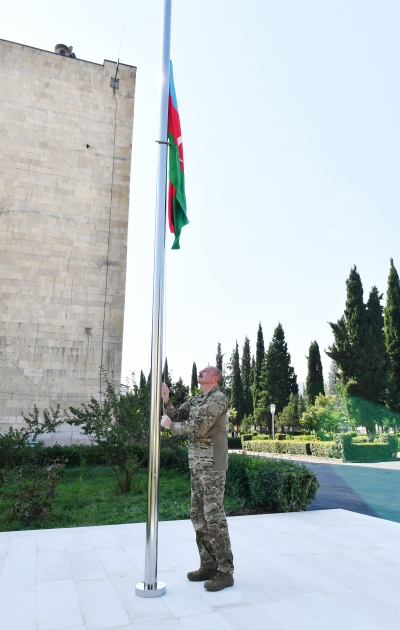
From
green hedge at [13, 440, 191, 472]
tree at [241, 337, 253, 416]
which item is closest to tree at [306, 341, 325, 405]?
tree at [241, 337, 253, 416]

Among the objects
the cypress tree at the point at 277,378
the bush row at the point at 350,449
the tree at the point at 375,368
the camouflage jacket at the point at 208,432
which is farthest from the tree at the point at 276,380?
the camouflage jacket at the point at 208,432

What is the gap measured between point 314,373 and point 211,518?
123 ft

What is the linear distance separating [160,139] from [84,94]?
14192 millimetres

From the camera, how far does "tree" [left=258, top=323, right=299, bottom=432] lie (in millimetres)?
39500

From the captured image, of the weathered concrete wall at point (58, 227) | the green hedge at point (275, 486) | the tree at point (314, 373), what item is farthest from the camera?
the tree at point (314, 373)

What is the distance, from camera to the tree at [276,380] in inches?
1555

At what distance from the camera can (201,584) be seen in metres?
3.93

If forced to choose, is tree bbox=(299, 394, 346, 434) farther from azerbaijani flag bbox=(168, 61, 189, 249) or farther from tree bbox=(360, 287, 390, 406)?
azerbaijani flag bbox=(168, 61, 189, 249)

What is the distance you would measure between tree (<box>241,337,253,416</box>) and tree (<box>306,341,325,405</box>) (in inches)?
333

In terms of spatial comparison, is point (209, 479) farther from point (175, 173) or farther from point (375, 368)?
point (375, 368)

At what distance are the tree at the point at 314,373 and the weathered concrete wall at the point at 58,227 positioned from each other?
26858 mm

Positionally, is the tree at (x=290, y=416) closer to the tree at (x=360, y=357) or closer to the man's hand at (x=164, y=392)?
the tree at (x=360, y=357)

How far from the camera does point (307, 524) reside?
640cm

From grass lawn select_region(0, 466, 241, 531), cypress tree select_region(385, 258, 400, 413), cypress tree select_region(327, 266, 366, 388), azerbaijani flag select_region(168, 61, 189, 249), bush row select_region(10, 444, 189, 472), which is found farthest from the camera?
cypress tree select_region(385, 258, 400, 413)
